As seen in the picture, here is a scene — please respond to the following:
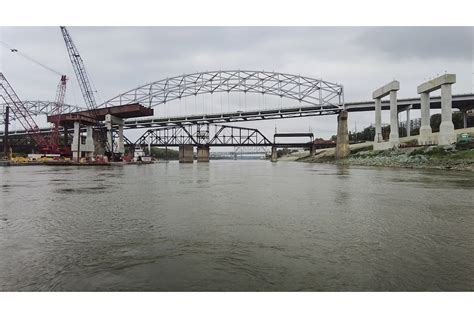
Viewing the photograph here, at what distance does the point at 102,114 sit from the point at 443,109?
102351 mm

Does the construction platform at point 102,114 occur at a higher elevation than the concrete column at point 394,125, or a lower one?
higher

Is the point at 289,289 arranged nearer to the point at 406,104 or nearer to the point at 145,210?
the point at 145,210

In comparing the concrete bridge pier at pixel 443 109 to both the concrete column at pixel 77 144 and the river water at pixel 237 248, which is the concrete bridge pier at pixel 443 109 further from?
the concrete column at pixel 77 144

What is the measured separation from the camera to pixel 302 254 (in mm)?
7039

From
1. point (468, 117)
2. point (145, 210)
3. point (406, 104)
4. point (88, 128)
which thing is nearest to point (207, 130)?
point (88, 128)

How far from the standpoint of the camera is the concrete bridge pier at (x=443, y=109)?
58719 mm

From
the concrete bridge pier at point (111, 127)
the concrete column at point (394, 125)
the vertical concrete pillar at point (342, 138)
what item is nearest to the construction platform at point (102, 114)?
the concrete bridge pier at point (111, 127)

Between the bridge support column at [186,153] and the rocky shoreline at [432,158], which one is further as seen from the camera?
the bridge support column at [186,153]

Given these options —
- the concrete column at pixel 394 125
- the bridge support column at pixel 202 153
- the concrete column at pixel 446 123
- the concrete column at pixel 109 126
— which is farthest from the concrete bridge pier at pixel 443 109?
the bridge support column at pixel 202 153

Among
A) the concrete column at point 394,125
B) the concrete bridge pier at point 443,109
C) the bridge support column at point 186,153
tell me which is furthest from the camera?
the bridge support column at point 186,153

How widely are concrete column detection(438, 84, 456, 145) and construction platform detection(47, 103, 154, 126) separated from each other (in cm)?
8587

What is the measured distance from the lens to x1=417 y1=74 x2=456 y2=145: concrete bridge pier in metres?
58.7

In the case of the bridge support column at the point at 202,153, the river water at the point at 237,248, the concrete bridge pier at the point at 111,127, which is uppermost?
the concrete bridge pier at the point at 111,127

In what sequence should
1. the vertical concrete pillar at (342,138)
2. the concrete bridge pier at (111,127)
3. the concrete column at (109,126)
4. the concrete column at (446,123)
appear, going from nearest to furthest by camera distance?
the concrete column at (446,123) < the vertical concrete pillar at (342,138) < the concrete column at (109,126) < the concrete bridge pier at (111,127)
